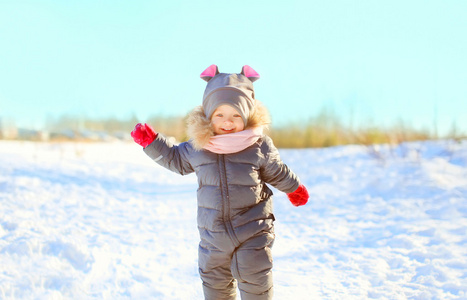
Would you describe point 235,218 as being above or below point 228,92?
below

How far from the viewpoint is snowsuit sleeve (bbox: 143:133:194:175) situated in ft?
6.65

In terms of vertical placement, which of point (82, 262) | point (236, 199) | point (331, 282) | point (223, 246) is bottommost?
point (331, 282)

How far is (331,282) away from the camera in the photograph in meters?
2.65

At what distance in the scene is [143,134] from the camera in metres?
→ 2.01

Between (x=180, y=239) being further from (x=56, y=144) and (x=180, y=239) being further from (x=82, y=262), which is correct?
(x=56, y=144)

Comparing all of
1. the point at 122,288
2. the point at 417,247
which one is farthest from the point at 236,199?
the point at 417,247

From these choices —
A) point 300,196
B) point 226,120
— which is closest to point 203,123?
point 226,120

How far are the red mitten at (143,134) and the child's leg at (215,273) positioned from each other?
2.08 feet

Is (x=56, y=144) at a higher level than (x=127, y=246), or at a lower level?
higher

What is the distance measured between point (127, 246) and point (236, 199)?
73.0 inches

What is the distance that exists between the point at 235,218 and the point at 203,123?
20.6 inches

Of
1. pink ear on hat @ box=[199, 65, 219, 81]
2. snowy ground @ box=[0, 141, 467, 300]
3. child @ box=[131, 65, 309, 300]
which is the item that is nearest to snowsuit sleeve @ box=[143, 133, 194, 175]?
child @ box=[131, 65, 309, 300]

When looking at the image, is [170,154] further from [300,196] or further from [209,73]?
[300,196]

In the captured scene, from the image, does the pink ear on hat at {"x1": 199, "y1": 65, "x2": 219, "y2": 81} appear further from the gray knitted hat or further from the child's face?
the child's face
